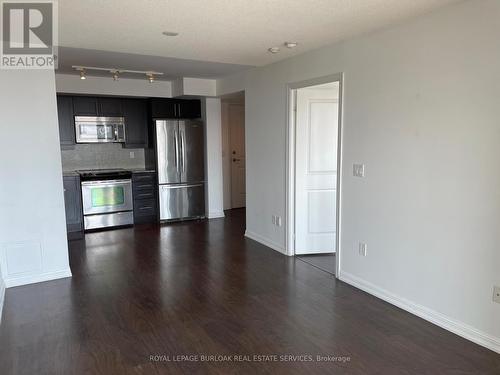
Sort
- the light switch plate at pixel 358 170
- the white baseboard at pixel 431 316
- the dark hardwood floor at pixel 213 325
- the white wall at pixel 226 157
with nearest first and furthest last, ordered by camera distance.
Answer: the dark hardwood floor at pixel 213 325
the white baseboard at pixel 431 316
the light switch plate at pixel 358 170
the white wall at pixel 226 157

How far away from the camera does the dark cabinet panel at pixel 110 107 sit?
6281 millimetres

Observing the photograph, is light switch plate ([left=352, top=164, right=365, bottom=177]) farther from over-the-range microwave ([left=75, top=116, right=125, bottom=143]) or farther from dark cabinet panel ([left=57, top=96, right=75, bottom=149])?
dark cabinet panel ([left=57, top=96, right=75, bottom=149])

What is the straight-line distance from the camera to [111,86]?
6082 millimetres

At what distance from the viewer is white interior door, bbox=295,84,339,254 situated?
4473mm

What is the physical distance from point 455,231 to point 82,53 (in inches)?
156

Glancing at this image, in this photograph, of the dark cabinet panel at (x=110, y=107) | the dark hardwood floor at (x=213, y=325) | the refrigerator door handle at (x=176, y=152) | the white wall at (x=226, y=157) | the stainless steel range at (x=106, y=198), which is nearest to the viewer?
the dark hardwood floor at (x=213, y=325)

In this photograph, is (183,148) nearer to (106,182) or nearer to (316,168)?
(106,182)

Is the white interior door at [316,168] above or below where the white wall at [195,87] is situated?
below

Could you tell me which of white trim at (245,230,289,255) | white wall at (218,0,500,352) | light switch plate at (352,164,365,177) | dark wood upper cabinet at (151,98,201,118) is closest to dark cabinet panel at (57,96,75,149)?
dark wood upper cabinet at (151,98,201,118)

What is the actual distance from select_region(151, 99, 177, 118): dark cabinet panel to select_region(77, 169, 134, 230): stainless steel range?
1109 millimetres

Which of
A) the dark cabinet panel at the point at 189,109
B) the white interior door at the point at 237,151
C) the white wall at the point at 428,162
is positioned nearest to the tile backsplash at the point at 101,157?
the dark cabinet panel at the point at 189,109

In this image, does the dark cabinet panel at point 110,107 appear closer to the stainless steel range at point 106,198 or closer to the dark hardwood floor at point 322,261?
the stainless steel range at point 106,198

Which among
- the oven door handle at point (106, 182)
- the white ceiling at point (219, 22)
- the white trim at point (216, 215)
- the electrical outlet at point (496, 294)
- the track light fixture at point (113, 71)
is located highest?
the track light fixture at point (113, 71)

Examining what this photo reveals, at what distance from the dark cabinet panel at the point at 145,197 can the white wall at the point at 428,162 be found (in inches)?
143
